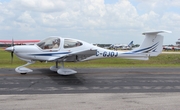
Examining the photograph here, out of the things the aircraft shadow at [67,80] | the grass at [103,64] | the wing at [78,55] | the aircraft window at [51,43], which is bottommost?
the grass at [103,64]

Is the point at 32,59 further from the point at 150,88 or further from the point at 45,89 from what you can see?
the point at 150,88

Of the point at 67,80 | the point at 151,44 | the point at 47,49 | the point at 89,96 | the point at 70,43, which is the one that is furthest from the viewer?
the point at 151,44

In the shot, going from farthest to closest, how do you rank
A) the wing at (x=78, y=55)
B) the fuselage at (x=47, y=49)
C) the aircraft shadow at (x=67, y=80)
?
the fuselage at (x=47, y=49) < the wing at (x=78, y=55) < the aircraft shadow at (x=67, y=80)

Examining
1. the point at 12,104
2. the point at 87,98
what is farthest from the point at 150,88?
the point at 12,104

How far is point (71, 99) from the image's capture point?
24.7 feet

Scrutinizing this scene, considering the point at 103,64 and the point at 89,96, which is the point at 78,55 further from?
the point at 103,64

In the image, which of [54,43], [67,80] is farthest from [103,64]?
[67,80]

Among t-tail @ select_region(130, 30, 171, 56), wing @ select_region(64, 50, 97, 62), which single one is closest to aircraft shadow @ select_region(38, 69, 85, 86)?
wing @ select_region(64, 50, 97, 62)

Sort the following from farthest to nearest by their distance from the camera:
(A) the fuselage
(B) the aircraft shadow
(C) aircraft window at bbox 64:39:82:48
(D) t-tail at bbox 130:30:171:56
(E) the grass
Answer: (E) the grass < (D) t-tail at bbox 130:30:171:56 < (C) aircraft window at bbox 64:39:82:48 < (A) the fuselage < (B) the aircraft shadow

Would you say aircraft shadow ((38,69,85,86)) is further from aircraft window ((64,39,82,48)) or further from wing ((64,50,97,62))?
aircraft window ((64,39,82,48))

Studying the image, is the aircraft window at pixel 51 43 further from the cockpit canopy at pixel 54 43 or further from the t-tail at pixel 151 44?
the t-tail at pixel 151 44

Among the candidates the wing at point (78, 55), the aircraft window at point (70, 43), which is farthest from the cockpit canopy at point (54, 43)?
the wing at point (78, 55)

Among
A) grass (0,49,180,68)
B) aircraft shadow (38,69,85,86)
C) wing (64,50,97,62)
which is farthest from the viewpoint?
grass (0,49,180,68)

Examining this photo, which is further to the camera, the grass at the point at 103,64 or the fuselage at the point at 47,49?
the grass at the point at 103,64
